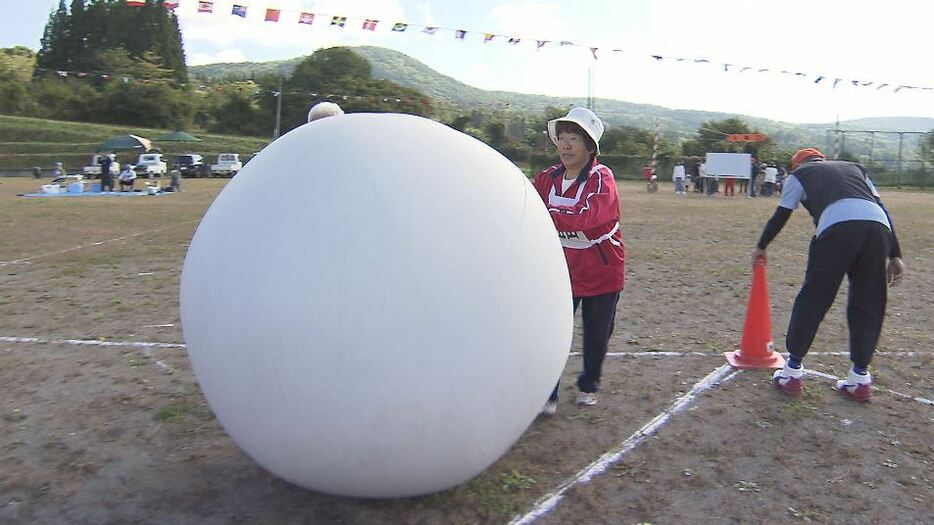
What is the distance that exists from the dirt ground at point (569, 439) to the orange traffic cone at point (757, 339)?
20cm

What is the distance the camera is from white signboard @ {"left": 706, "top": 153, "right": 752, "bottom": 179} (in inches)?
1339

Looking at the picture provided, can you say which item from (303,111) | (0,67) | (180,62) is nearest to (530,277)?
(303,111)

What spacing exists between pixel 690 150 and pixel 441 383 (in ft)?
189

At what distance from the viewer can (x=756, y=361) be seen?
593 centimetres

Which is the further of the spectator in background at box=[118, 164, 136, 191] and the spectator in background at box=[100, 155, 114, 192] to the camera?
the spectator in background at box=[118, 164, 136, 191]

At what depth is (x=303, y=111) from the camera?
6656 cm

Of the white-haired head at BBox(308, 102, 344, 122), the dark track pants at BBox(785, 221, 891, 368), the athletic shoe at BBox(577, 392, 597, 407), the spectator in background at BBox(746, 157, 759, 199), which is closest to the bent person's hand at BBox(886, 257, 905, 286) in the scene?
the dark track pants at BBox(785, 221, 891, 368)

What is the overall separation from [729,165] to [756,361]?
100 feet

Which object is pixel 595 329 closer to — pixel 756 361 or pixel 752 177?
pixel 756 361

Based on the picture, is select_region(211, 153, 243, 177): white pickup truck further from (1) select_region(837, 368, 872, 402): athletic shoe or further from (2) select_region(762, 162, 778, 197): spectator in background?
(1) select_region(837, 368, 872, 402): athletic shoe

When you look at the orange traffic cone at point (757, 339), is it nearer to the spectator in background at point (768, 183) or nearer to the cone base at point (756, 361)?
the cone base at point (756, 361)

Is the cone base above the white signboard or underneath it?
underneath

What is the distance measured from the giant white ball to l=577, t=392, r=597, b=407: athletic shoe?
1683 mm

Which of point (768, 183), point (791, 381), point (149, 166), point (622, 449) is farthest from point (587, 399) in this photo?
point (149, 166)
